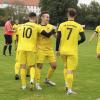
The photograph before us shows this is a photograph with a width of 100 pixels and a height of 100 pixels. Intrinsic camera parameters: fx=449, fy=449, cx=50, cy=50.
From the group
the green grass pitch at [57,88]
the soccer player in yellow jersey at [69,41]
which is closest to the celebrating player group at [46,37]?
the soccer player in yellow jersey at [69,41]

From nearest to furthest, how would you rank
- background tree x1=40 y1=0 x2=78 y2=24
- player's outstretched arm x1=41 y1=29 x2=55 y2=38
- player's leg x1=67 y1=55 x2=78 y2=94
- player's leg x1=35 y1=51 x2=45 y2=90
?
player's leg x1=67 y1=55 x2=78 y2=94 < player's outstretched arm x1=41 y1=29 x2=55 y2=38 < player's leg x1=35 y1=51 x2=45 y2=90 < background tree x1=40 y1=0 x2=78 y2=24

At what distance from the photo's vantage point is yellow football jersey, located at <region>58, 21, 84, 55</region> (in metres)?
11.7

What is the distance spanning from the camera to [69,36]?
464 inches

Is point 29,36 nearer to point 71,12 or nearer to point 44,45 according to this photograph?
point 44,45

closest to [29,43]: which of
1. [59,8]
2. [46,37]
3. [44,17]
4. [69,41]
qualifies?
[46,37]

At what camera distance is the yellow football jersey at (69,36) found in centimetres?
1170

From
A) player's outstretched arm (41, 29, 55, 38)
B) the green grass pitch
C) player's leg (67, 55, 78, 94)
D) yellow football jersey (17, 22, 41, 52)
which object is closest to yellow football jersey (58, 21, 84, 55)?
player's leg (67, 55, 78, 94)

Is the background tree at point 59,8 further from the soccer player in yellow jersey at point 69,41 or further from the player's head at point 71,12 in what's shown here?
the player's head at point 71,12

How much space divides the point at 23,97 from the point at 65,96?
3.55 ft

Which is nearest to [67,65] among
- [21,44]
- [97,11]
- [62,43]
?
[62,43]

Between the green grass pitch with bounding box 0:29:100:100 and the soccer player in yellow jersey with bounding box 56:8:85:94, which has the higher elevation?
the soccer player in yellow jersey with bounding box 56:8:85:94

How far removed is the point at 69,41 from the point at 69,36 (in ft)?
0.44

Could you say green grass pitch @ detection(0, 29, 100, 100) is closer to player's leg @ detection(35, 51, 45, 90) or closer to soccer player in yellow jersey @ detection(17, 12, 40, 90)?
player's leg @ detection(35, 51, 45, 90)

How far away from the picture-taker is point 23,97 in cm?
1124
